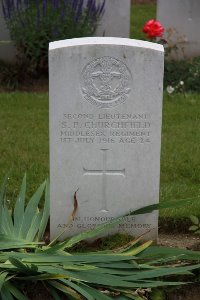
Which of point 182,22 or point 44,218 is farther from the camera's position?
point 182,22

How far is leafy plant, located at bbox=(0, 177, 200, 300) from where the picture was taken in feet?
13.9

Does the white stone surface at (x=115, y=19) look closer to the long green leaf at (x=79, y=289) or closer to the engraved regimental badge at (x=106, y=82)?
the engraved regimental badge at (x=106, y=82)

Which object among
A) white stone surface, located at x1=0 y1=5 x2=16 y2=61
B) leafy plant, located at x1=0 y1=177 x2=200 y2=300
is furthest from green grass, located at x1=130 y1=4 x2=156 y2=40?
leafy plant, located at x1=0 y1=177 x2=200 y2=300

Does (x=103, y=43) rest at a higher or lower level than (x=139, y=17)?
lower

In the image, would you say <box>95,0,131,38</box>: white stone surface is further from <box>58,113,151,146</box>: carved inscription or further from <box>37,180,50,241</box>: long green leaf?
<box>58,113,151,146</box>: carved inscription

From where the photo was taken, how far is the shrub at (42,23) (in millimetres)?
9523

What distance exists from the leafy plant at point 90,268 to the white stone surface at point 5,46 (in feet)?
18.1

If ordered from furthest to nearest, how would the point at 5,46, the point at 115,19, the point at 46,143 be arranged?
1. the point at 115,19
2. the point at 5,46
3. the point at 46,143

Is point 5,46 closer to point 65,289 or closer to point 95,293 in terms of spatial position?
point 65,289

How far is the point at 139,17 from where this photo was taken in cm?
1459

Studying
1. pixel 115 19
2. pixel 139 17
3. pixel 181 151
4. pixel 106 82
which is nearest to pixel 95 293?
pixel 106 82

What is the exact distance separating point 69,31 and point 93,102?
491 centimetres

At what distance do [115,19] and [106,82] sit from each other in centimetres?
555

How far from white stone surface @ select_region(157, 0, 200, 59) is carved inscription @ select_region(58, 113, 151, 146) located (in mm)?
5547
